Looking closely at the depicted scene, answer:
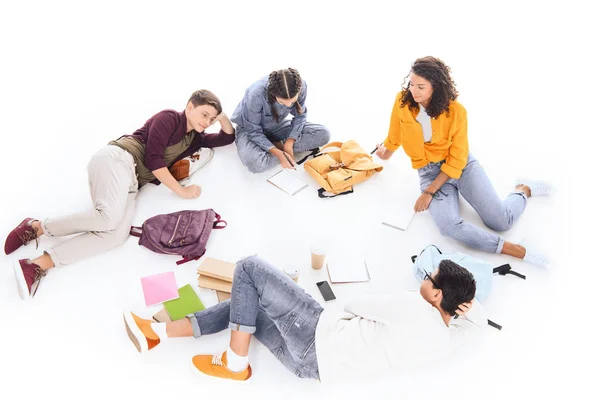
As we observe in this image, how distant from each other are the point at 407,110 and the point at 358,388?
1685mm

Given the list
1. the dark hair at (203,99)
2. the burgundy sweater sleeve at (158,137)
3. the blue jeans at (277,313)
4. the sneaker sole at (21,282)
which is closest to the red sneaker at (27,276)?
the sneaker sole at (21,282)

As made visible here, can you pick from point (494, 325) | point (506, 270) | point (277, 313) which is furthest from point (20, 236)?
point (506, 270)

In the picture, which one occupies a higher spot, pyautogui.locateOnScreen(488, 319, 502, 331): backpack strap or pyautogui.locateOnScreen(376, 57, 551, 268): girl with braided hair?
pyautogui.locateOnScreen(376, 57, 551, 268): girl with braided hair

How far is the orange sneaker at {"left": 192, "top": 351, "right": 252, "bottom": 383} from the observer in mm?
2268

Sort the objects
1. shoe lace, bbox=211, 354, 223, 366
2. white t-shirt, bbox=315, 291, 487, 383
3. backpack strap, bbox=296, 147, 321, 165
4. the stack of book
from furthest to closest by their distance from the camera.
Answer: backpack strap, bbox=296, 147, 321, 165
the stack of book
shoe lace, bbox=211, 354, 223, 366
white t-shirt, bbox=315, 291, 487, 383

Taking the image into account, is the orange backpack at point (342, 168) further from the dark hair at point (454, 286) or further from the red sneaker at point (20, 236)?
the red sneaker at point (20, 236)

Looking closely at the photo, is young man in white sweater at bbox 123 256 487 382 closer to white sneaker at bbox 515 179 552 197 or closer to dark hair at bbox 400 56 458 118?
dark hair at bbox 400 56 458 118

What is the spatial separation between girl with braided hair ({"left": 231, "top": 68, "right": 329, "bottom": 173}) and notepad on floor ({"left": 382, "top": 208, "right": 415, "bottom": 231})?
816 mm


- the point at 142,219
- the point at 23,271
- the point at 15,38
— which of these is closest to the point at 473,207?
the point at 142,219

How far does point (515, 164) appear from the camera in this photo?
3654 millimetres

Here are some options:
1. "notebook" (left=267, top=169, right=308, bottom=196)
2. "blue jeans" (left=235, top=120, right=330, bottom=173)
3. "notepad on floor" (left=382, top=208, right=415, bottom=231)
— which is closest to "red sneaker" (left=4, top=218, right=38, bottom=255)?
"blue jeans" (left=235, top=120, right=330, bottom=173)

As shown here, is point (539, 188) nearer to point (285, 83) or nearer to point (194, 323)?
point (285, 83)

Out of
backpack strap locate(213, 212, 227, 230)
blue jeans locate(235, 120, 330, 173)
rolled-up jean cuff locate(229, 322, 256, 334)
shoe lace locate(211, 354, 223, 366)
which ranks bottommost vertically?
shoe lace locate(211, 354, 223, 366)

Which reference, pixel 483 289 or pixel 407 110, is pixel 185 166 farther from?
pixel 483 289
